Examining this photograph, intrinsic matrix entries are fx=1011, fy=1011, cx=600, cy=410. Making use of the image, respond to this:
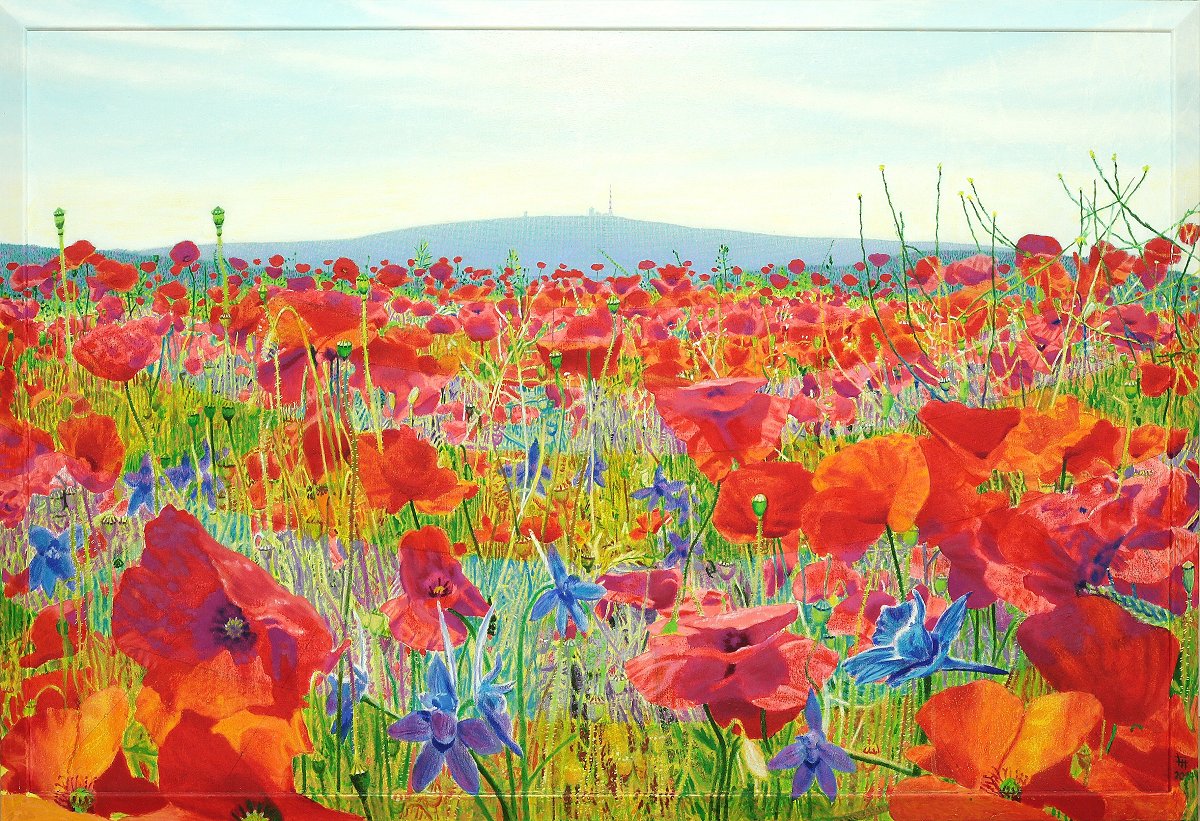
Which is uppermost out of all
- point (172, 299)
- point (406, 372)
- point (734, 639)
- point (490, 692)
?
point (172, 299)

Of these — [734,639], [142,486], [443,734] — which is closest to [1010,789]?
[734,639]

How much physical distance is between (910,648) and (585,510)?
2.37 ft

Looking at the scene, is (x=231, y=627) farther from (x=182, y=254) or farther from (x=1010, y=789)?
(x=1010, y=789)

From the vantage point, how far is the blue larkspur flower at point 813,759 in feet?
6.75

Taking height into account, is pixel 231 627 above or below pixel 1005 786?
above

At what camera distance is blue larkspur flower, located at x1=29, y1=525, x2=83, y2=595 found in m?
2.08

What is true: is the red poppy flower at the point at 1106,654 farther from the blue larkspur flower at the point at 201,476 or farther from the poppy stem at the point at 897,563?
the blue larkspur flower at the point at 201,476

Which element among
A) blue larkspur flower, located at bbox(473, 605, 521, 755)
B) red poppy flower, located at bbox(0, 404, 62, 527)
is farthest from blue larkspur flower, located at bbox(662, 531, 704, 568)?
red poppy flower, located at bbox(0, 404, 62, 527)

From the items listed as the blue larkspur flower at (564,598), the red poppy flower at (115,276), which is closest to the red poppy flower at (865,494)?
the blue larkspur flower at (564,598)

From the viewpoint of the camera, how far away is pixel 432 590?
205 centimetres

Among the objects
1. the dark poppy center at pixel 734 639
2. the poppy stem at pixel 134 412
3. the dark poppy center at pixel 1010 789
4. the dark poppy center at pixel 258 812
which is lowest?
the dark poppy center at pixel 258 812

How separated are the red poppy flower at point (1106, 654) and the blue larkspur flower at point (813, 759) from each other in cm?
44

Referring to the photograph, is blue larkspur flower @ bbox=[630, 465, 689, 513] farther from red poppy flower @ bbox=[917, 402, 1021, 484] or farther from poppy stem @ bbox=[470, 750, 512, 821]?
poppy stem @ bbox=[470, 750, 512, 821]

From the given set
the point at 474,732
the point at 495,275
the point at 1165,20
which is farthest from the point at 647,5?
the point at 474,732
